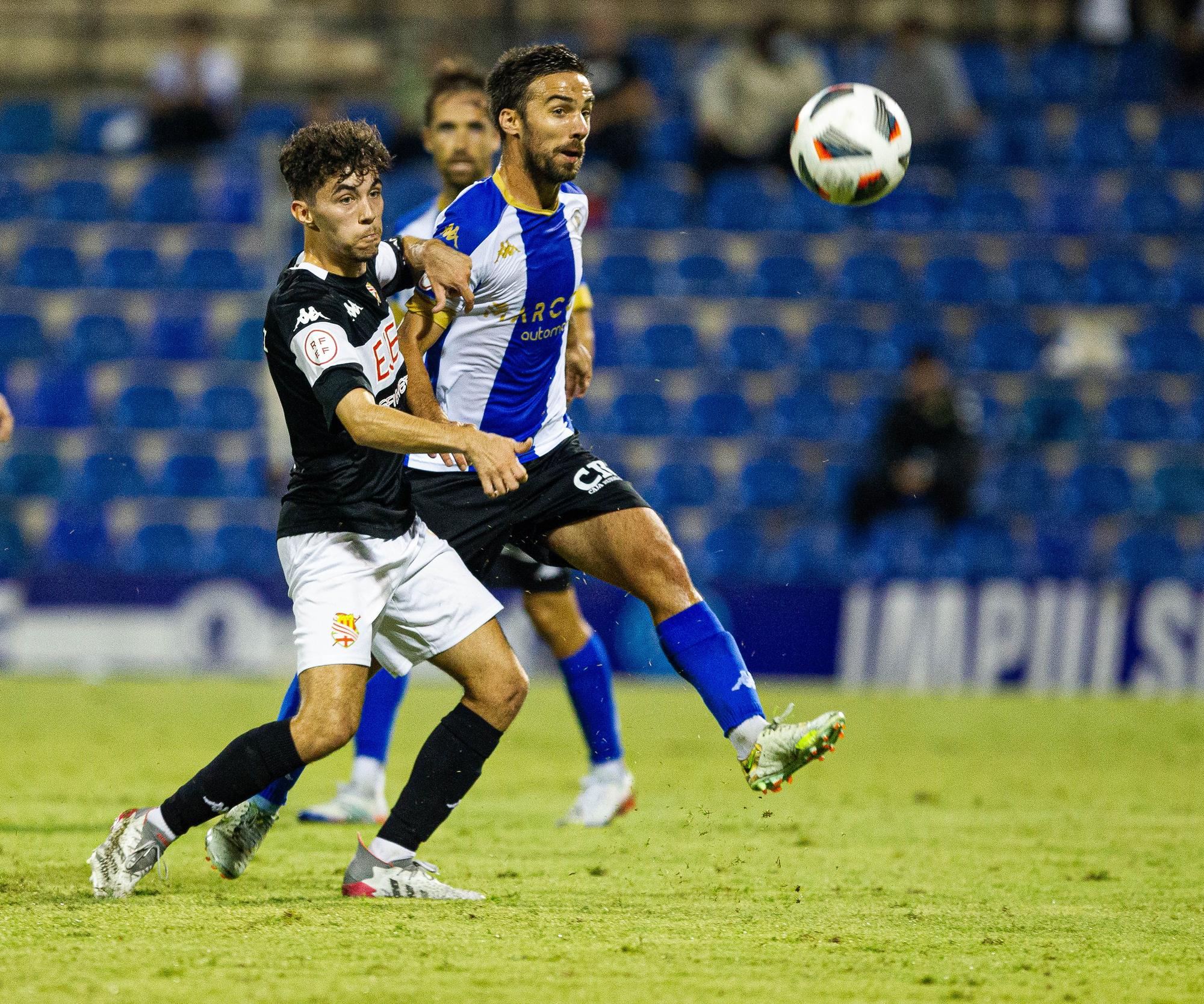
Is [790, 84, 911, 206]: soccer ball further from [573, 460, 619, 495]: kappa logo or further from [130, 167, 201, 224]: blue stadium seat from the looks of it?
[130, 167, 201, 224]: blue stadium seat

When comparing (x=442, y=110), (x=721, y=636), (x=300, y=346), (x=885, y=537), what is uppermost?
(x=442, y=110)

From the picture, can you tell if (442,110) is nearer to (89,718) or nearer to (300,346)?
(300,346)

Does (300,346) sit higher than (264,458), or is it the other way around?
(300,346)

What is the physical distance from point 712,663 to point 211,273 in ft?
33.7

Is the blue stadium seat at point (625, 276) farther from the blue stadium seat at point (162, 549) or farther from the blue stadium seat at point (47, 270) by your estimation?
the blue stadium seat at point (47, 270)

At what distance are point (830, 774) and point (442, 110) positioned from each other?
12.7 feet

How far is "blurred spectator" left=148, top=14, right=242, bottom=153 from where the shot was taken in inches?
570

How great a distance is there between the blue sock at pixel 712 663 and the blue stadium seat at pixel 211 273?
10.0m

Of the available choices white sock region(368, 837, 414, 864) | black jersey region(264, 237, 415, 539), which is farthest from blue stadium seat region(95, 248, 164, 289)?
white sock region(368, 837, 414, 864)

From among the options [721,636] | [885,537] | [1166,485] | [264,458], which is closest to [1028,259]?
[1166,485]

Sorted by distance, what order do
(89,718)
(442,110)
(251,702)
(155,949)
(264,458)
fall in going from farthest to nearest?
(264,458)
(251,702)
(89,718)
(442,110)
(155,949)

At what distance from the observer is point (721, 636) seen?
16.9 feet

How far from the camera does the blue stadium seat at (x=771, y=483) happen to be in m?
13.4

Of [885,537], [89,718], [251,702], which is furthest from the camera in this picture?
[885,537]
